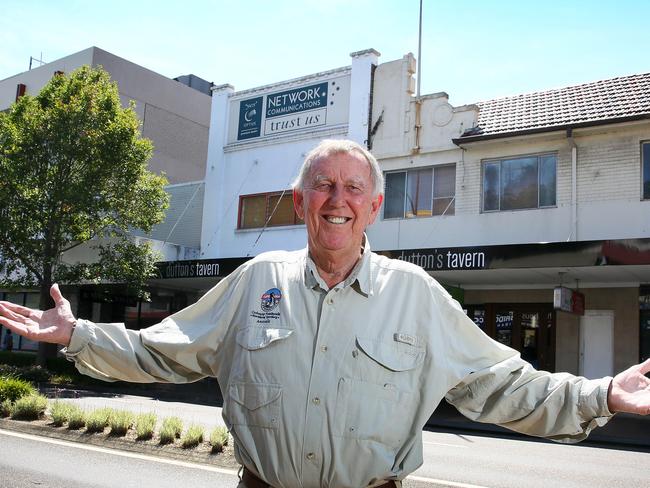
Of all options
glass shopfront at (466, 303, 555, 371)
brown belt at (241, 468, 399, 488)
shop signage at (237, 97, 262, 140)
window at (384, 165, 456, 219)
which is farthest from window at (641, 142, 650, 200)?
brown belt at (241, 468, 399, 488)

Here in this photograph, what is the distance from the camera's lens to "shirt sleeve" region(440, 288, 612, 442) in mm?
2801

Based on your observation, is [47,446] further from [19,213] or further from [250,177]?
[250,177]

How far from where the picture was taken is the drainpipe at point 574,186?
18066mm

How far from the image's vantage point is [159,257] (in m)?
22.8

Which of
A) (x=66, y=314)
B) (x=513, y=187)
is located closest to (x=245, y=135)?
(x=513, y=187)

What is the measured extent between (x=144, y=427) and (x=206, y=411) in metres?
5.90

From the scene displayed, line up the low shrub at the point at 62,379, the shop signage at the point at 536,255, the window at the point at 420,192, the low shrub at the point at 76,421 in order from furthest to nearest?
the low shrub at the point at 62,379
the window at the point at 420,192
the shop signage at the point at 536,255
the low shrub at the point at 76,421

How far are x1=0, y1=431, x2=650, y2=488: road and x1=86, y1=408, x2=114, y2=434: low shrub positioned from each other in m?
0.47

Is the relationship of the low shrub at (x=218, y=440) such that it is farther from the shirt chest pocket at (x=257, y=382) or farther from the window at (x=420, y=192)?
the window at (x=420, y=192)

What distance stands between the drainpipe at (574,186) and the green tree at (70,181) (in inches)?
482

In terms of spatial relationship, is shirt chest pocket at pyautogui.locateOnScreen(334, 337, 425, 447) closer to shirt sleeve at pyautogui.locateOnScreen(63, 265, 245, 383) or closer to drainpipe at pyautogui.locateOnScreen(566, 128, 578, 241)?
shirt sleeve at pyautogui.locateOnScreen(63, 265, 245, 383)

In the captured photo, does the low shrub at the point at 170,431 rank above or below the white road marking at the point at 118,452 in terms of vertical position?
above

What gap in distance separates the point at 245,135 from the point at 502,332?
11.2 meters

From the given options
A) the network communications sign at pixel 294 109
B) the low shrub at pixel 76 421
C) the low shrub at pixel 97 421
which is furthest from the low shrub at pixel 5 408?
the network communications sign at pixel 294 109
